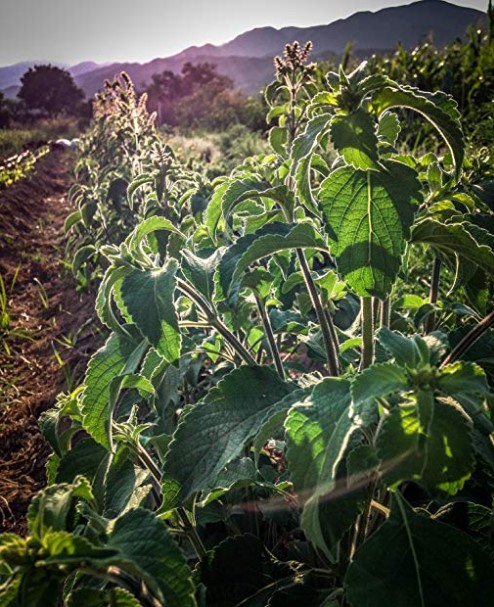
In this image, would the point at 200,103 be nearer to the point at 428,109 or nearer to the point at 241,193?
the point at 241,193

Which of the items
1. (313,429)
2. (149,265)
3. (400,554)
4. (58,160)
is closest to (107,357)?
(149,265)

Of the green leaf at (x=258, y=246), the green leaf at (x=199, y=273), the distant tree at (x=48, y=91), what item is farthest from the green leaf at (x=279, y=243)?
the distant tree at (x=48, y=91)

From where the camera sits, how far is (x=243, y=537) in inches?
49.3

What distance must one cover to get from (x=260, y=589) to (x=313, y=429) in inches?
24.2

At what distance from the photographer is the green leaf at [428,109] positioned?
0.90 meters

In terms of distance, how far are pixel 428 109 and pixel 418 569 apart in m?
0.82

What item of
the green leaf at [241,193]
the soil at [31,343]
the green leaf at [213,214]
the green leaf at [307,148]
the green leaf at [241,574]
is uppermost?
the green leaf at [307,148]

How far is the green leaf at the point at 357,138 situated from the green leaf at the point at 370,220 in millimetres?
30

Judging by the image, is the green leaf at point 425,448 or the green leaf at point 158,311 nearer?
the green leaf at point 425,448

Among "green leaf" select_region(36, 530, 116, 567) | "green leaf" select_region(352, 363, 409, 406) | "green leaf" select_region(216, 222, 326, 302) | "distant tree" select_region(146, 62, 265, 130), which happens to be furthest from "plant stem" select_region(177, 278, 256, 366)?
"distant tree" select_region(146, 62, 265, 130)

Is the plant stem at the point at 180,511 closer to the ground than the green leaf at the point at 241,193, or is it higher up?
closer to the ground

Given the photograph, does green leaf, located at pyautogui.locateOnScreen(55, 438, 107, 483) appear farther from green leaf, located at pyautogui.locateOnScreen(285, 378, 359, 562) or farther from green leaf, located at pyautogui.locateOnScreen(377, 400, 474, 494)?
green leaf, located at pyautogui.locateOnScreen(377, 400, 474, 494)

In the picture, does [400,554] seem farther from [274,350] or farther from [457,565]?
[274,350]

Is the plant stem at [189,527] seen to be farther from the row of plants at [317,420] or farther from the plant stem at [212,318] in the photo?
the plant stem at [212,318]
